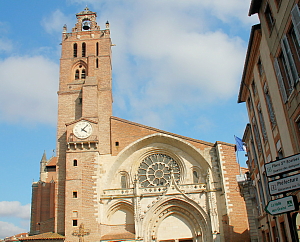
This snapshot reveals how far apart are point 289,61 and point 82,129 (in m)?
18.1

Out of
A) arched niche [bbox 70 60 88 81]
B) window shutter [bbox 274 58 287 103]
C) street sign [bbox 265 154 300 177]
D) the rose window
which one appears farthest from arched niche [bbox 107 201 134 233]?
street sign [bbox 265 154 300 177]

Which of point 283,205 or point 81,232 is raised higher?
point 81,232

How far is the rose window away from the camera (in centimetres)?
2477

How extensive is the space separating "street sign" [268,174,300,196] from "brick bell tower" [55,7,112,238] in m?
18.0

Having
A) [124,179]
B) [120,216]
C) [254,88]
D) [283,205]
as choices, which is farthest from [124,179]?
[283,205]

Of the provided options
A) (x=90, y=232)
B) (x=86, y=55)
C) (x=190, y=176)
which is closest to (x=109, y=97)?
(x=86, y=55)

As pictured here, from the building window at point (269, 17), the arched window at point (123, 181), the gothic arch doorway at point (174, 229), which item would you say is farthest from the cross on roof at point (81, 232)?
the building window at point (269, 17)

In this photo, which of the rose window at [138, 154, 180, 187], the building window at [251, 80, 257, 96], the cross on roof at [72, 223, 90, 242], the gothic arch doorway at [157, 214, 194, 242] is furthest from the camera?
the rose window at [138, 154, 180, 187]

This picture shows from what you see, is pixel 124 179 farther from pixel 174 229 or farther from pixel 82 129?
pixel 174 229

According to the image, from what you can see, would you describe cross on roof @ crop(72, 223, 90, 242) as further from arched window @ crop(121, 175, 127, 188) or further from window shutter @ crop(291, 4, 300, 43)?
window shutter @ crop(291, 4, 300, 43)

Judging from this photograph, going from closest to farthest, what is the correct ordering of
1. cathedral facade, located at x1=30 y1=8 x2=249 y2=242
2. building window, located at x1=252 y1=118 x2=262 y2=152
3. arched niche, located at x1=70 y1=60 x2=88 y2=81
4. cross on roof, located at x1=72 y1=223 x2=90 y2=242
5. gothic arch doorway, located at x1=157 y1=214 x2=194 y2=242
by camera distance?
1. building window, located at x1=252 y1=118 x2=262 y2=152
2. cross on roof, located at x1=72 y1=223 x2=90 y2=242
3. cathedral facade, located at x1=30 y1=8 x2=249 y2=242
4. gothic arch doorway, located at x1=157 y1=214 x2=194 y2=242
5. arched niche, located at x1=70 y1=60 x2=88 y2=81

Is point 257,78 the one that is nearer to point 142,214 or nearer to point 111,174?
→ point 142,214

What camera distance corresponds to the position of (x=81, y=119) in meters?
24.8

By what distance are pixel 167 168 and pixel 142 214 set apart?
15.1ft
